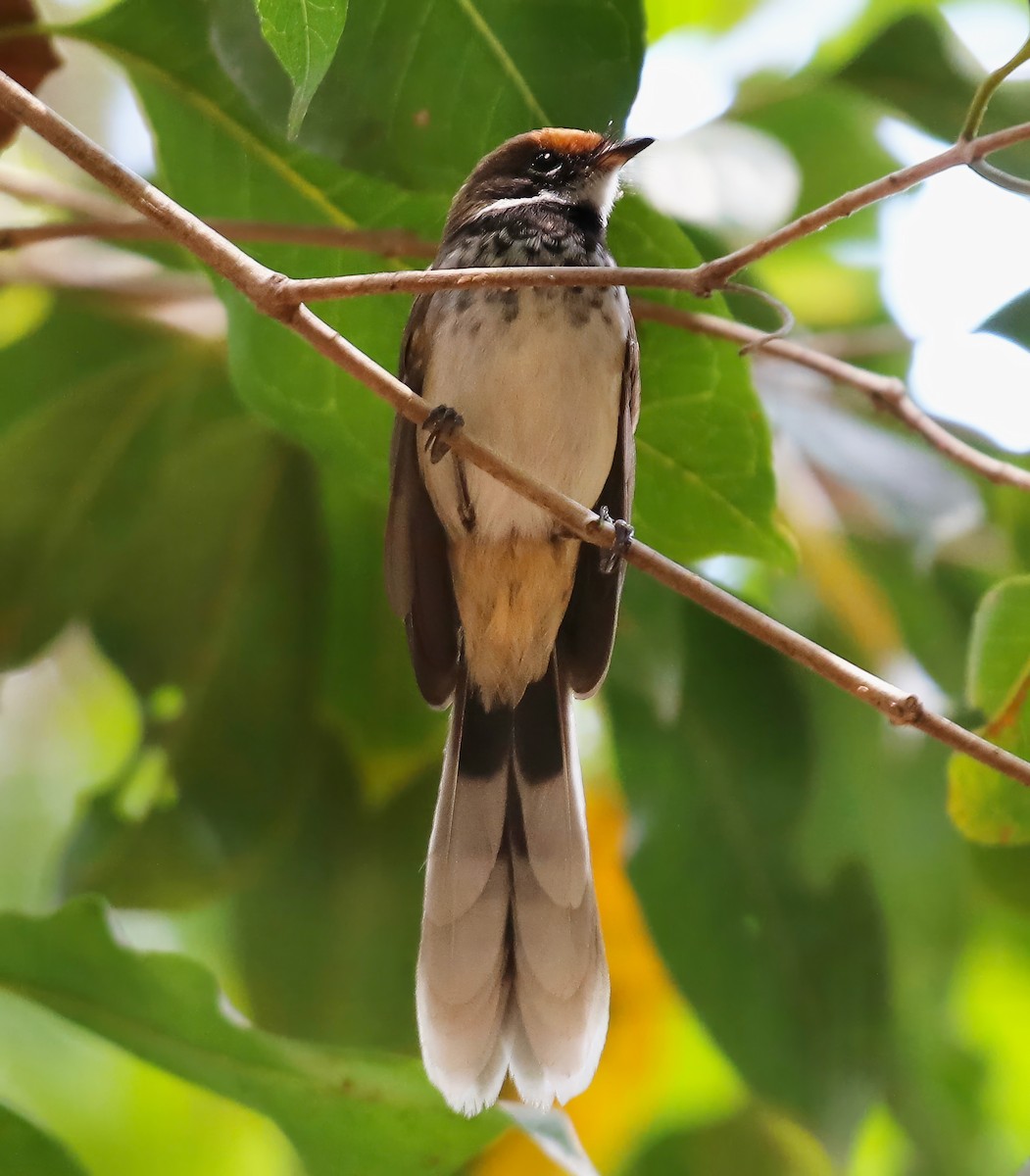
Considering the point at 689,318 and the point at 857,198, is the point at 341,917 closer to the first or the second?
the point at 689,318

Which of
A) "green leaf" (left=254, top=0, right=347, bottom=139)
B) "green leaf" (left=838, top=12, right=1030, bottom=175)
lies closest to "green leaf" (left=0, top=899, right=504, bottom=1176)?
Answer: "green leaf" (left=254, top=0, right=347, bottom=139)

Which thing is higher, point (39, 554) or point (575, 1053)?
point (39, 554)

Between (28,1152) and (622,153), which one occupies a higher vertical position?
(622,153)

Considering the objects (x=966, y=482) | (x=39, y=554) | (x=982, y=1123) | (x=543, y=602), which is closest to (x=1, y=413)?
(x=39, y=554)

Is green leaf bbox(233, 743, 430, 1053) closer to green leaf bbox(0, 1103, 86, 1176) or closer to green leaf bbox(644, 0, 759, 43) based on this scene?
green leaf bbox(0, 1103, 86, 1176)

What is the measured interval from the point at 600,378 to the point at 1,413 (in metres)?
1.53

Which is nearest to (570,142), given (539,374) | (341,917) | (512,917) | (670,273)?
(539,374)

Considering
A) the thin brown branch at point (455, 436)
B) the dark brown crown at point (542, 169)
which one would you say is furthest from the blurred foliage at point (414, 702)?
the thin brown branch at point (455, 436)

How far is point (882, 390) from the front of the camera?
7.61 ft

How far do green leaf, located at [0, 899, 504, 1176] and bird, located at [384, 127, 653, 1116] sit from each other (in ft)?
0.23

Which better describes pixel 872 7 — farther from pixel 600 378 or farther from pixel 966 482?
pixel 600 378

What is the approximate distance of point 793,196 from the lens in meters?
3.54

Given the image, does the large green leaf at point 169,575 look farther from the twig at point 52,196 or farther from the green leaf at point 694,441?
the green leaf at point 694,441

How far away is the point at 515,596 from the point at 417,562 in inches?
7.7
